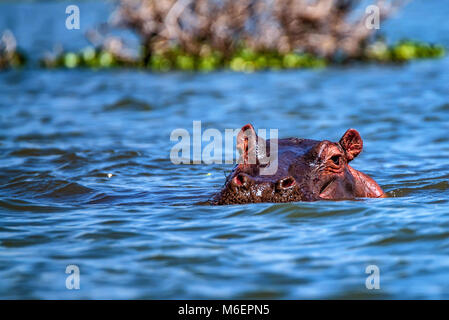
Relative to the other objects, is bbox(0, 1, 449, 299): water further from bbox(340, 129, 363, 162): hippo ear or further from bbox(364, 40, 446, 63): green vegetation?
bbox(364, 40, 446, 63): green vegetation

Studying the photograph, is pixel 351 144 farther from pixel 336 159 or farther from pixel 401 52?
pixel 401 52

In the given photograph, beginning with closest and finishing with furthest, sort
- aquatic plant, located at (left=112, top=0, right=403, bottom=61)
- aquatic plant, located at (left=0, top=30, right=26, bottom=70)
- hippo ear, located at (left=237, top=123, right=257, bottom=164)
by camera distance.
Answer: hippo ear, located at (left=237, top=123, right=257, bottom=164), aquatic plant, located at (left=112, top=0, right=403, bottom=61), aquatic plant, located at (left=0, top=30, right=26, bottom=70)

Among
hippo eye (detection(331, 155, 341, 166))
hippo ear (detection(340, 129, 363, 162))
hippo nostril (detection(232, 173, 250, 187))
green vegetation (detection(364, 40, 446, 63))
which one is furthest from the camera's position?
green vegetation (detection(364, 40, 446, 63))

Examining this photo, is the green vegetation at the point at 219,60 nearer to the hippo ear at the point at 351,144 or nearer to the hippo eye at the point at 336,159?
the hippo ear at the point at 351,144

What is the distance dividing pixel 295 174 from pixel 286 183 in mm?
329

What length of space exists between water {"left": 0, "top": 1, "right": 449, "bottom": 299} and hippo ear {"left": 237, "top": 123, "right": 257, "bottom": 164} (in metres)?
0.47

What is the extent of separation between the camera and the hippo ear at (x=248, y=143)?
749 cm

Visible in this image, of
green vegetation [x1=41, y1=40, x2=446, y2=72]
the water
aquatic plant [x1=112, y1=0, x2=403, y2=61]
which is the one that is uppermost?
aquatic plant [x1=112, y1=0, x2=403, y2=61]

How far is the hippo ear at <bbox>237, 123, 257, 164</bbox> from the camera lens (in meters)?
7.49

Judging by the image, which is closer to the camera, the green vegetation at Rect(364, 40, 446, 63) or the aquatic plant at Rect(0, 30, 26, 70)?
the aquatic plant at Rect(0, 30, 26, 70)

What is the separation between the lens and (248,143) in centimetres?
757

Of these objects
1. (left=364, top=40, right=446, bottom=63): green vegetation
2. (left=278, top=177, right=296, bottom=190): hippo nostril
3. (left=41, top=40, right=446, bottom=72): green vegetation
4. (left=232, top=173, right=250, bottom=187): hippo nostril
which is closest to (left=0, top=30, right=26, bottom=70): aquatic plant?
(left=41, top=40, right=446, bottom=72): green vegetation

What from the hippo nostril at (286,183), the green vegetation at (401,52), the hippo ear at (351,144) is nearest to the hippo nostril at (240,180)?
the hippo nostril at (286,183)
